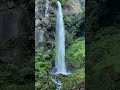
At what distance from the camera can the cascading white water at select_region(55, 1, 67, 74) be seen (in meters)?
4.03

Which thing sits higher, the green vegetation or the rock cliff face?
the rock cliff face

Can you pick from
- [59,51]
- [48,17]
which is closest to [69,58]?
[59,51]

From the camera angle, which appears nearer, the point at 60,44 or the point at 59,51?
the point at 59,51

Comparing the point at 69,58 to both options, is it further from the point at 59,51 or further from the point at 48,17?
the point at 48,17

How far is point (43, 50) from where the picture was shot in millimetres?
4066

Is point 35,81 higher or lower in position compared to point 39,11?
lower

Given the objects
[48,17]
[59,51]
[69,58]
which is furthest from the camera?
[48,17]

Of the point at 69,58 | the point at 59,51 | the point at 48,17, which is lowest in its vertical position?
the point at 69,58

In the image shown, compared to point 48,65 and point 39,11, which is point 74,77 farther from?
point 39,11

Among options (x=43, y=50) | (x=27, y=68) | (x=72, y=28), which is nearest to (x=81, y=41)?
(x=72, y=28)

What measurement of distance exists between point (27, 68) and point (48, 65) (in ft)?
1.01

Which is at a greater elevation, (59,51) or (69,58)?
(59,51)

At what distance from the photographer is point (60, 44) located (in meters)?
4.13

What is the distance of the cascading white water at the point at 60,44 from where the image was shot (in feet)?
13.2
